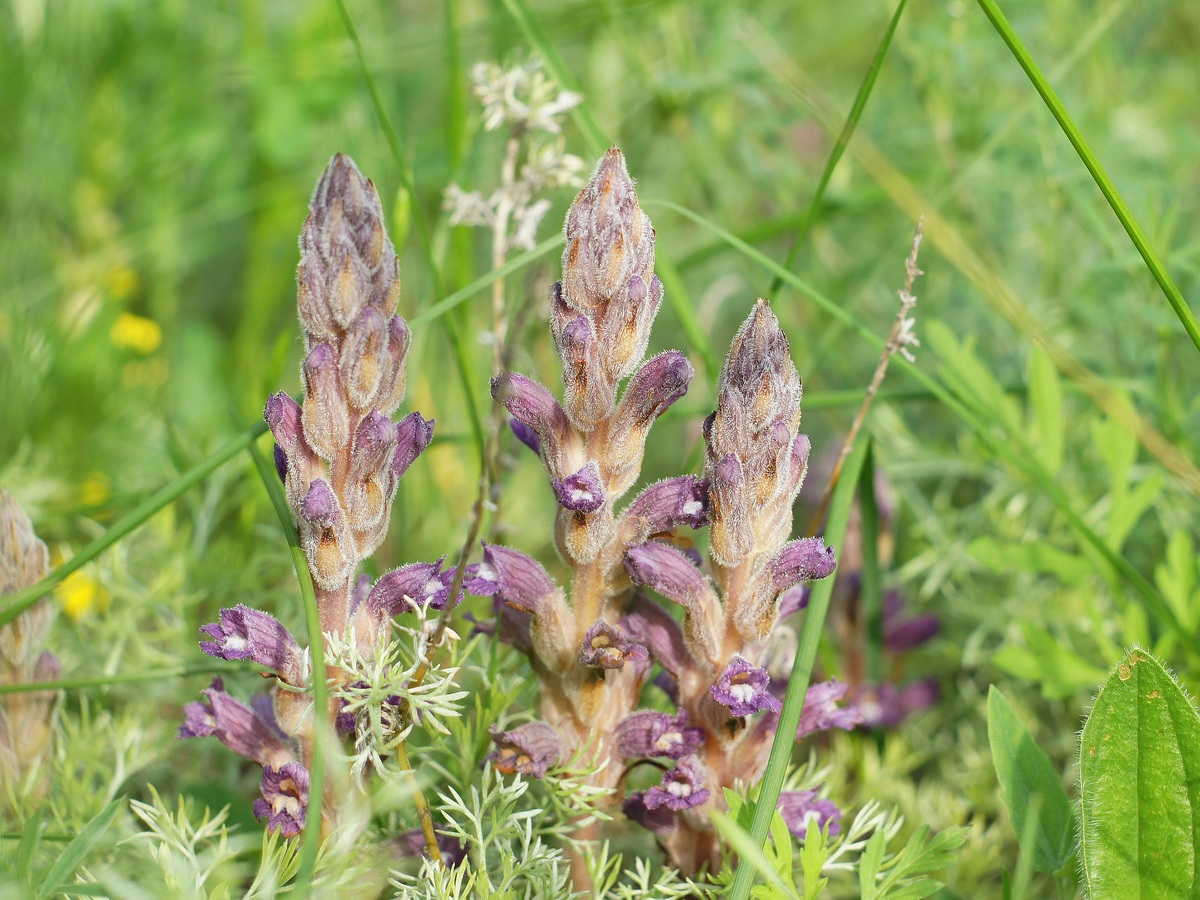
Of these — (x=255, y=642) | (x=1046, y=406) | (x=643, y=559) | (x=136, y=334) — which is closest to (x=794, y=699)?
(x=643, y=559)

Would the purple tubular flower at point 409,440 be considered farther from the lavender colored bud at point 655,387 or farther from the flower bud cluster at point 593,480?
the lavender colored bud at point 655,387

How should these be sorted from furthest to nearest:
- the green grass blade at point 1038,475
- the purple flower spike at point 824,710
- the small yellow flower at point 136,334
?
1. the small yellow flower at point 136,334
2. the green grass blade at point 1038,475
3. the purple flower spike at point 824,710

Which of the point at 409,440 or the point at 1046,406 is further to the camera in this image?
the point at 1046,406

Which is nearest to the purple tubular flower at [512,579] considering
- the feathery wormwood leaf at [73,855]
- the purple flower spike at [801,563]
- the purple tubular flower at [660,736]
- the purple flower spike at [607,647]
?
the purple flower spike at [607,647]

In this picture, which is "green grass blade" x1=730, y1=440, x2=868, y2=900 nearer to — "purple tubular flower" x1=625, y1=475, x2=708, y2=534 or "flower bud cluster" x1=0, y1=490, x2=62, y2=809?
"purple tubular flower" x1=625, y1=475, x2=708, y2=534

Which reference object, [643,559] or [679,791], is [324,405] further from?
[679,791]

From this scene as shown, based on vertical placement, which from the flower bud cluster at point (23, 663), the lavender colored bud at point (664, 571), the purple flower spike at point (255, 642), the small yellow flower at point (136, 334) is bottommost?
the small yellow flower at point (136, 334)

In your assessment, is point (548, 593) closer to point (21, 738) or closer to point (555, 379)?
point (21, 738)
